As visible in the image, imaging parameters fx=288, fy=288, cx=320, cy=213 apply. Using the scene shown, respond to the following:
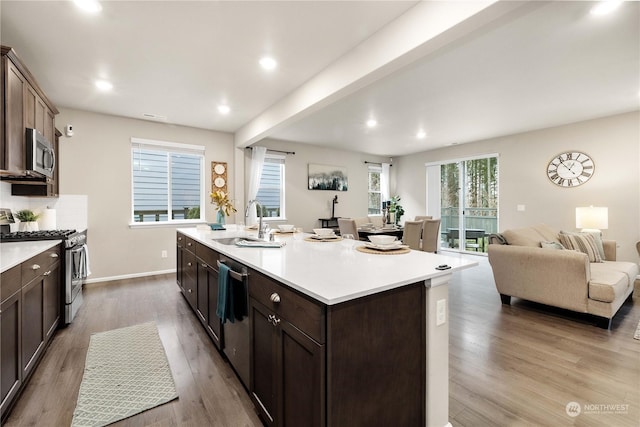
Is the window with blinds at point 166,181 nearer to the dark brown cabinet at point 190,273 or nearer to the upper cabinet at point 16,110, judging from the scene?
the upper cabinet at point 16,110

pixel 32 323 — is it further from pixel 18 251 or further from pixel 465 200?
pixel 465 200

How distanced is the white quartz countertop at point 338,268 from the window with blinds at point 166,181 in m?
3.54

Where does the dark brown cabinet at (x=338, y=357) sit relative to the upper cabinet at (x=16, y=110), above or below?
below

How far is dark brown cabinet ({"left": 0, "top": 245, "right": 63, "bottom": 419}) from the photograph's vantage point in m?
1.57

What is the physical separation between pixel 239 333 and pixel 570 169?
6.19m

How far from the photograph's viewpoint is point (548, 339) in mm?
2518

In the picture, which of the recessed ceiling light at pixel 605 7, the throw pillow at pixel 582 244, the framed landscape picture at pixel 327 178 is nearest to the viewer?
the recessed ceiling light at pixel 605 7

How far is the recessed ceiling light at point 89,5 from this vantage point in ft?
6.84

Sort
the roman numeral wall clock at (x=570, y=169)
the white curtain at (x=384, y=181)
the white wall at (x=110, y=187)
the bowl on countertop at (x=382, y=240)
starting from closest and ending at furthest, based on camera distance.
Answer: the bowl on countertop at (x=382, y=240), the white wall at (x=110, y=187), the roman numeral wall clock at (x=570, y=169), the white curtain at (x=384, y=181)

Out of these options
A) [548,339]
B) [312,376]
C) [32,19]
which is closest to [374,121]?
[548,339]

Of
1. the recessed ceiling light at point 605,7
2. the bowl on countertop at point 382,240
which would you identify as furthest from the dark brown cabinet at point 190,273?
the recessed ceiling light at point 605,7

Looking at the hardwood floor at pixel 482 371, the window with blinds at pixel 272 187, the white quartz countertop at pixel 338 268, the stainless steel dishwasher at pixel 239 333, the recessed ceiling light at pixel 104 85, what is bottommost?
the hardwood floor at pixel 482 371

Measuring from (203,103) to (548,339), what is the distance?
4770 millimetres

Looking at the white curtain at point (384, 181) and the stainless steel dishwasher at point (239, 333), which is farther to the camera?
the white curtain at point (384, 181)
